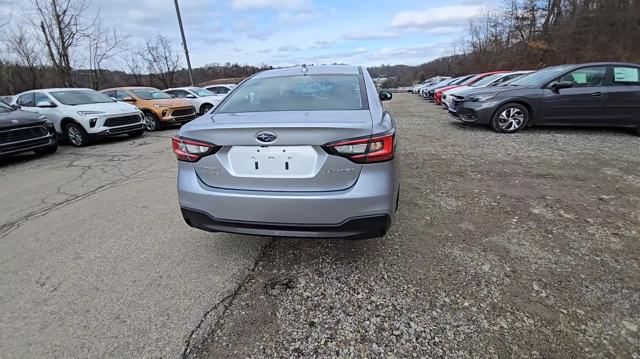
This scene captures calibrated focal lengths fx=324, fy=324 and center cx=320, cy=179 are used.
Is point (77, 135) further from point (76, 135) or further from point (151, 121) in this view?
point (151, 121)

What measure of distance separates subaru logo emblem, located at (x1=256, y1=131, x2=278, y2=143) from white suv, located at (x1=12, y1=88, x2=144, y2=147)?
26.6ft

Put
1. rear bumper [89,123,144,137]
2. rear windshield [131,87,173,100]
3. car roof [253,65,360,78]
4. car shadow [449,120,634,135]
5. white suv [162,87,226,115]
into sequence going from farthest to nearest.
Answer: white suv [162,87,226,115] < rear windshield [131,87,173,100] < rear bumper [89,123,144,137] < car shadow [449,120,634,135] < car roof [253,65,360,78]

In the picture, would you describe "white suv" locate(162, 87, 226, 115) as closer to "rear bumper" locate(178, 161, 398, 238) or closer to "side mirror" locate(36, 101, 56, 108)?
"side mirror" locate(36, 101, 56, 108)

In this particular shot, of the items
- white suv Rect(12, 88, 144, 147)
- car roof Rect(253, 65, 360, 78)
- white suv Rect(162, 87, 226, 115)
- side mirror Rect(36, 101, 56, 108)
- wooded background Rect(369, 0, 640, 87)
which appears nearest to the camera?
car roof Rect(253, 65, 360, 78)

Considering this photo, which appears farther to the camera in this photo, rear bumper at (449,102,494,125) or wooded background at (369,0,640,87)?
wooded background at (369,0,640,87)

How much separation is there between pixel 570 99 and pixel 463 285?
6861mm

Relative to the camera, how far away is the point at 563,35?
29859 mm

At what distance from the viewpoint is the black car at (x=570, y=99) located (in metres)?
6.79

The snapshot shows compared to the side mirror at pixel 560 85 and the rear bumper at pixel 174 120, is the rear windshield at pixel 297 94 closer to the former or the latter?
the side mirror at pixel 560 85

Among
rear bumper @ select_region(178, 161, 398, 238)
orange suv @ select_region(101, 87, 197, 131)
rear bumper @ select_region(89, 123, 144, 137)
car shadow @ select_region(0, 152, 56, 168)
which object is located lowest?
rear bumper @ select_region(178, 161, 398, 238)

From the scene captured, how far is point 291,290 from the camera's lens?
7.57ft

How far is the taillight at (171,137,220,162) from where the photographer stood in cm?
222

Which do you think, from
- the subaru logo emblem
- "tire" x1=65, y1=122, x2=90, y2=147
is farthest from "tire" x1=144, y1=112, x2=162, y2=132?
the subaru logo emblem

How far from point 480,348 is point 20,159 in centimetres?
944
